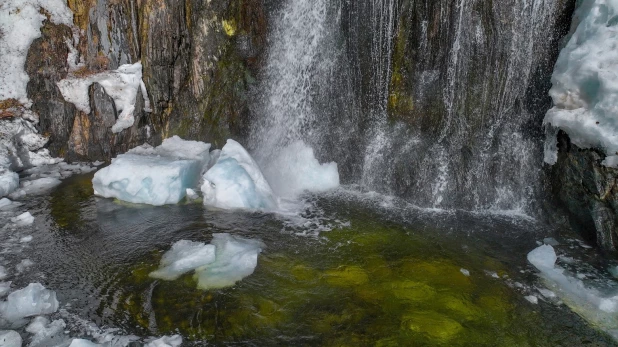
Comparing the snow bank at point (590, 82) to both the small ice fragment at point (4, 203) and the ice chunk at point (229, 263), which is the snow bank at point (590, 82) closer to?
the ice chunk at point (229, 263)

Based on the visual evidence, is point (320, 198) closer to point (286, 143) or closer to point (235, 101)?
point (286, 143)

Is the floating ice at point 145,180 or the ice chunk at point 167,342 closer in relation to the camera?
the ice chunk at point 167,342

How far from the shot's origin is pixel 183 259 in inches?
276

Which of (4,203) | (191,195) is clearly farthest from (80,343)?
(4,203)

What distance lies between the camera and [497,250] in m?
7.52

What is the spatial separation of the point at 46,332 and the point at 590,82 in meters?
8.50

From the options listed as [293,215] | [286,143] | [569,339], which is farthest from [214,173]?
[569,339]

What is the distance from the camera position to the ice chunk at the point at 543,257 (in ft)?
23.1

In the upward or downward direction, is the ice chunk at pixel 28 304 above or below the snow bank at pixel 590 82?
below

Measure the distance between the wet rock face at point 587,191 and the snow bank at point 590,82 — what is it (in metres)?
0.25

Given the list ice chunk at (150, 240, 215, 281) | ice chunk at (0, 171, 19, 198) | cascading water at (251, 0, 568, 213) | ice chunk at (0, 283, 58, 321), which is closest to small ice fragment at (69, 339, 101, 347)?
ice chunk at (0, 283, 58, 321)

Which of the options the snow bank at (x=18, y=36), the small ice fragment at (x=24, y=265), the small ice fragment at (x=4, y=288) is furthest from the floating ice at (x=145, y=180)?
the snow bank at (x=18, y=36)

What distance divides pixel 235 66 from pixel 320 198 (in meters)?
3.94

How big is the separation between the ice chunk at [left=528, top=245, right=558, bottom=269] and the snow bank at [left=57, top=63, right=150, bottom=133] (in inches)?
342
